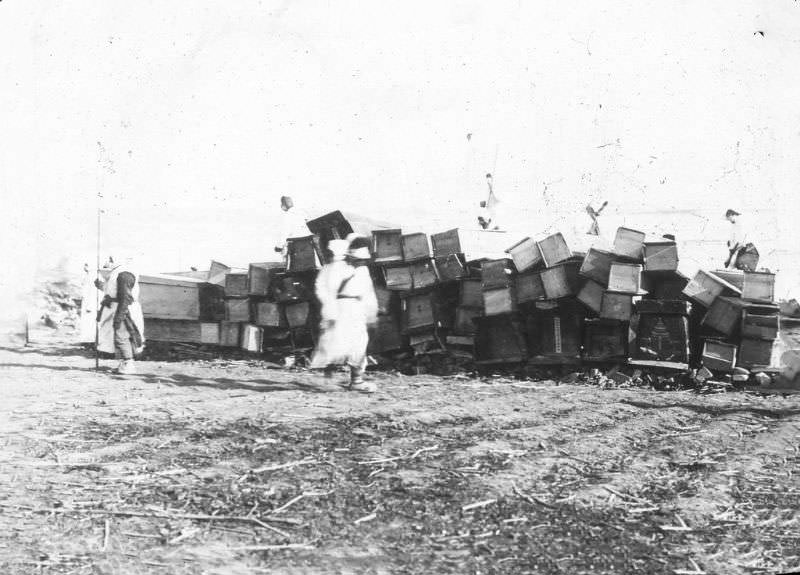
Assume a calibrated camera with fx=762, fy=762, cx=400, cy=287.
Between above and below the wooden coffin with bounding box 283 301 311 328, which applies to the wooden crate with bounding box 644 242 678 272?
above

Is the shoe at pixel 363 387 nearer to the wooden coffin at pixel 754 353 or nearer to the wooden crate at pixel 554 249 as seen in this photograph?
the wooden crate at pixel 554 249

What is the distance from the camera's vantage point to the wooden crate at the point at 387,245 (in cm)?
1362

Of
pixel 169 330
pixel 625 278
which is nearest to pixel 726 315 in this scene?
pixel 625 278

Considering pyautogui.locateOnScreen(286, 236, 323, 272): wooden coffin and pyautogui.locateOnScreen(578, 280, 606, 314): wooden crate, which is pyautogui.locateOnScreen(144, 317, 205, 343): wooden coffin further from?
pyautogui.locateOnScreen(578, 280, 606, 314): wooden crate

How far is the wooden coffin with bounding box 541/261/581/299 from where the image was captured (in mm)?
12500

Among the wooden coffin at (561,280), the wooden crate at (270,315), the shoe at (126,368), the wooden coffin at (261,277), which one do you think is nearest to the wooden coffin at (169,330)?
the wooden crate at (270,315)

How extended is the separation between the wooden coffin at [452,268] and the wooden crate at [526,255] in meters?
1.00

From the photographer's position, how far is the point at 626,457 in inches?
265

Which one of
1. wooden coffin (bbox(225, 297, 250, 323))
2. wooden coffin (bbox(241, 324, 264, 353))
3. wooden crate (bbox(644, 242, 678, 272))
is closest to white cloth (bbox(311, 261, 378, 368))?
wooden crate (bbox(644, 242, 678, 272))

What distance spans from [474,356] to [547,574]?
9454 mm

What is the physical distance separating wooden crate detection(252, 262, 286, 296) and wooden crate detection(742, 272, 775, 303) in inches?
320

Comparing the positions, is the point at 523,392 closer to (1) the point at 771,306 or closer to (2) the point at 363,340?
(2) the point at 363,340

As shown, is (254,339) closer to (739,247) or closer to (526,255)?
(526,255)

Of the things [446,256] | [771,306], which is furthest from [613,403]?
[446,256]
